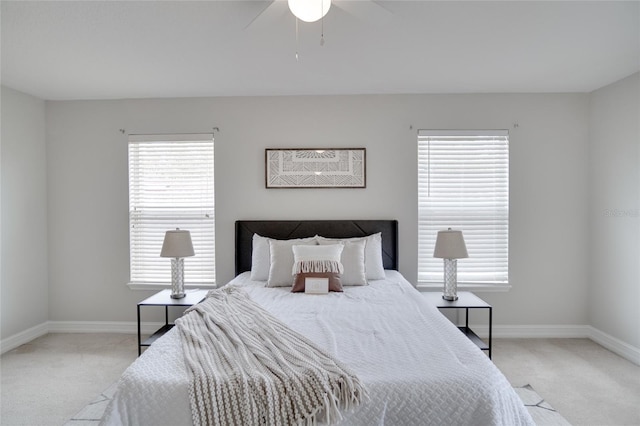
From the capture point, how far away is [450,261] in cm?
315

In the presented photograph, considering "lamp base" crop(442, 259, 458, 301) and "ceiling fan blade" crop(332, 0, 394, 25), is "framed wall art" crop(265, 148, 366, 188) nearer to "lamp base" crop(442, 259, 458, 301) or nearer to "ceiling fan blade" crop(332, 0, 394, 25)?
"lamp base" crop(442, 259, 458, 301)

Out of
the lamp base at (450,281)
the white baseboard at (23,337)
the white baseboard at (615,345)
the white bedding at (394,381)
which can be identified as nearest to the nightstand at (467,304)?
the lamp base at (450,281)

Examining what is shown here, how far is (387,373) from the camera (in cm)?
146

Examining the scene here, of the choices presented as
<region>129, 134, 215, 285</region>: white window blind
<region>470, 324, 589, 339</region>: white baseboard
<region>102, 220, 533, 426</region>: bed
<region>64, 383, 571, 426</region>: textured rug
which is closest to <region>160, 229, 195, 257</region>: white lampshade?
<region>129, 134, 215, 285</region>: white window blind

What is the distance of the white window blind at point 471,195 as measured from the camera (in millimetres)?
3562

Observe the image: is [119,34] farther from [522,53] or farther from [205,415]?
[522,53]

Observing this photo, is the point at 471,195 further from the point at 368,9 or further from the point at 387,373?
the point at 387,373

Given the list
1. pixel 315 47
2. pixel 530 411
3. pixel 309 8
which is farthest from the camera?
pixel 315 47

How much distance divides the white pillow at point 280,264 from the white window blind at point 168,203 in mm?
942

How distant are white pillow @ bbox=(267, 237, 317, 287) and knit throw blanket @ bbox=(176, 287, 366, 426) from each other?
117 centimetres

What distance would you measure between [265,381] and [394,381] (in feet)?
1.74

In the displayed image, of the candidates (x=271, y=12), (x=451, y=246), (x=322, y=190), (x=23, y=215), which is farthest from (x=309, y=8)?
(x=23, y=215)

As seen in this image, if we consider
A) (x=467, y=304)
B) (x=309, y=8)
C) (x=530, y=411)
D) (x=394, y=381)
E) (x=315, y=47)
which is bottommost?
(x=530, y=411)

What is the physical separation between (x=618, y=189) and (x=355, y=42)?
281 cm
